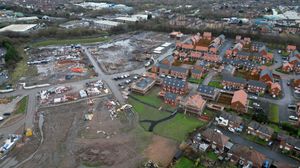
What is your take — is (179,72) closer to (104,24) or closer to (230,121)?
(230,121)

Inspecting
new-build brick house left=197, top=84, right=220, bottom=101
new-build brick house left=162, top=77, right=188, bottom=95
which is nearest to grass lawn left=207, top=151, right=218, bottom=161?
new-build brick house left=197, top=84, right=220, bottom=101

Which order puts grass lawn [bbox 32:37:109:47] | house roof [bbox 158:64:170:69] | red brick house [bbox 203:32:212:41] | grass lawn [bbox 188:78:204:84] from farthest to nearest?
red brick house [bbox 203:32:212:41], grass lawn [bbox 32:37:109:47], house roof [bbox 158:64:170:69], grass lawn [bbox 188:78:204:84]

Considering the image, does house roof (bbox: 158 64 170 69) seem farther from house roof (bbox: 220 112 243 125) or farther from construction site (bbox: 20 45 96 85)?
house roof (bbox: 220 112 243 125)

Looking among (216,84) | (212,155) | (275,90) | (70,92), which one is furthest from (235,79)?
(70,92)

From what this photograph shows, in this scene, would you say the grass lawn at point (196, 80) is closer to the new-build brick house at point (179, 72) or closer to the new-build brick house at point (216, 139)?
the new-build brick house at point (179, 72)

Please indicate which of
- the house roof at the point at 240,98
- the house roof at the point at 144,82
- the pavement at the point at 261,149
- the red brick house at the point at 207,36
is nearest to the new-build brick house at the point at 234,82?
the house roof at the point at 240,98

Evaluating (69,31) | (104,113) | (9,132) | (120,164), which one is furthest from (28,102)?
(69,31)
